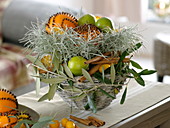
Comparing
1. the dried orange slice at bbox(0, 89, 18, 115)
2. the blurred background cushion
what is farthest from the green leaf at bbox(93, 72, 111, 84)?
the blurred background cushion

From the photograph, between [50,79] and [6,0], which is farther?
[6,0]

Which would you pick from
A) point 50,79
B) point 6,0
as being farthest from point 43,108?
point 6,0

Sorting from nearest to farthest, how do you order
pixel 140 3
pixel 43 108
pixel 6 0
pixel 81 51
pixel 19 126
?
pixel 19 126, pixel 81 51, pixel 43 108, pixel 6 0, pixel 140 3

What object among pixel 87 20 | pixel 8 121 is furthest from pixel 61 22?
pixel 8 121

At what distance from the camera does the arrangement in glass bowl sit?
1.18 meters

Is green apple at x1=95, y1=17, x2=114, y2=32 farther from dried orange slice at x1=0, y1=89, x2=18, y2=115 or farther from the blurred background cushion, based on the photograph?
the blurred background cushion

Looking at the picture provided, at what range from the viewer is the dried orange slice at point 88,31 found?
1.19m

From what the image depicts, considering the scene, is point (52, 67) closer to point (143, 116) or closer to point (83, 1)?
point (143, 116)

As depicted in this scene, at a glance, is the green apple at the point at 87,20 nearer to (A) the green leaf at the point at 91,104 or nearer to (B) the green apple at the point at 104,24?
(B) the green apple at the point at 104,24

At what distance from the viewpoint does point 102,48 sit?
1.21 metres

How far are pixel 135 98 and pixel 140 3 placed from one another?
2.95 metres

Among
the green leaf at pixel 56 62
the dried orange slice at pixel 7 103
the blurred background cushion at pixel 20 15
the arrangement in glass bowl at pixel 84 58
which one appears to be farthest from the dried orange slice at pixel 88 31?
the blurred background cushion at pixel 20 15

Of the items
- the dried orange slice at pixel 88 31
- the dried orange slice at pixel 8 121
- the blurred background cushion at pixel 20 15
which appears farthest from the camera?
the blurred background cushion at pixel 20 15

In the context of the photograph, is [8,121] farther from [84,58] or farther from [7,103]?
[84,58]
